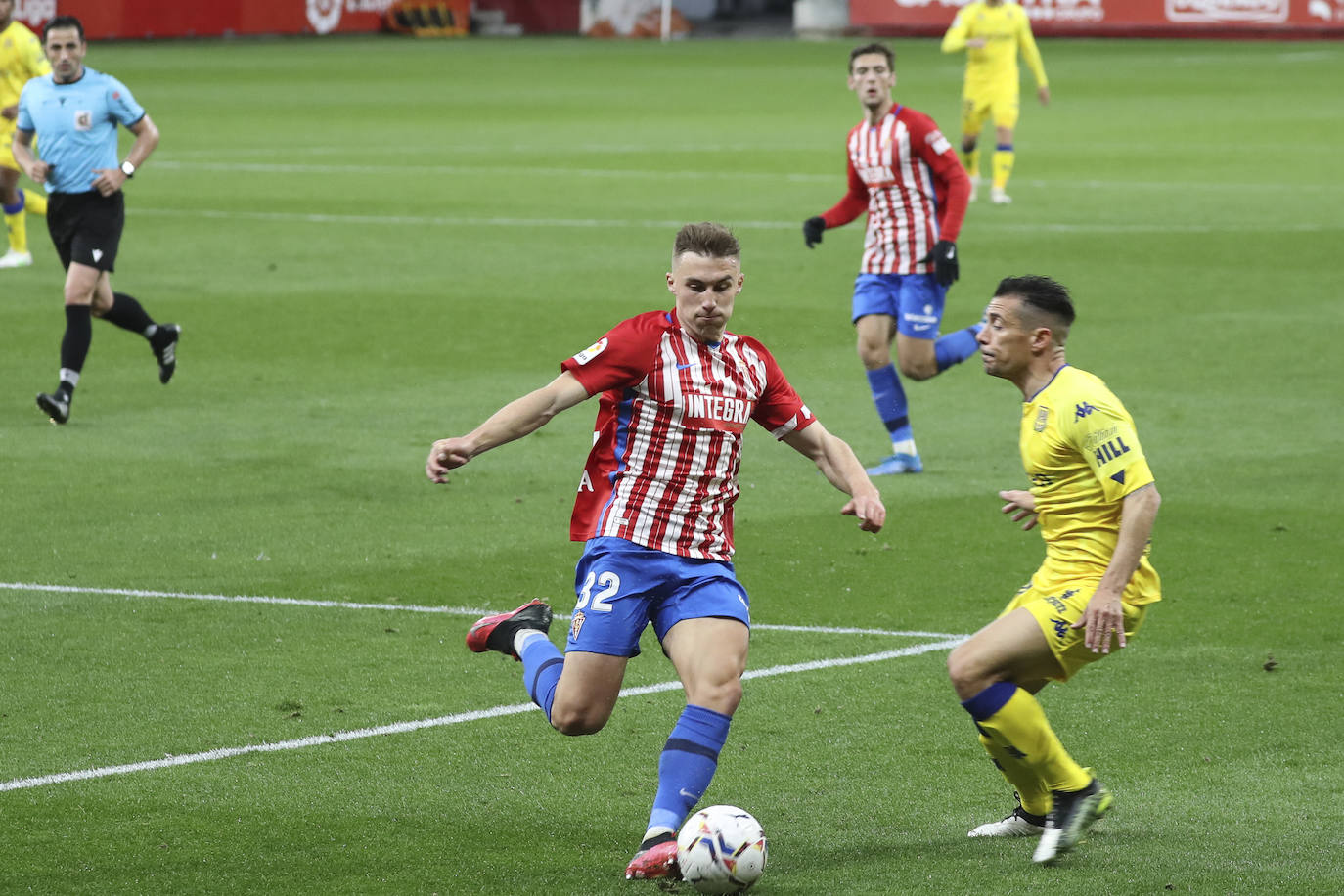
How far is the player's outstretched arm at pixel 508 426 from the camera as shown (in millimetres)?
5812

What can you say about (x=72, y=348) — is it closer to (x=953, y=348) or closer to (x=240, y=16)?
(x=953, y=348)

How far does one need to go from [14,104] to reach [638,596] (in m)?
13.4

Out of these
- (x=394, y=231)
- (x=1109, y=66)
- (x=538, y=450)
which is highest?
(x=538, y=450)

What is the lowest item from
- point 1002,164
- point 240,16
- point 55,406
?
point 240,16

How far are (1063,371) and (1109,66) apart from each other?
134 feet

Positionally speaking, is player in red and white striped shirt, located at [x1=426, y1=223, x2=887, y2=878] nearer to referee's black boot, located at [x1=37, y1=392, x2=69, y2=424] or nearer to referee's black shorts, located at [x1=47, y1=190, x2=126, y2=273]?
referee's black boot, located at [x1=37, y1=392, x2=69, y2=424]

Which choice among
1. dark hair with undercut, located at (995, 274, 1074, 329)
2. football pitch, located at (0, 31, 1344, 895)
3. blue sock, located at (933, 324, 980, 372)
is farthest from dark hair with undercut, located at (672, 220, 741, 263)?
blue sock, located at (933, 324, 980, 372)

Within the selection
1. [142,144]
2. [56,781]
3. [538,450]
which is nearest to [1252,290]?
[538,450]

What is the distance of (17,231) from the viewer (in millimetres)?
19078

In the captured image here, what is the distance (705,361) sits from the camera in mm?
6238

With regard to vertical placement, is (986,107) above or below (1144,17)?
above

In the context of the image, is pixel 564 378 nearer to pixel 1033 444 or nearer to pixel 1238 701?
pixel 1033 444

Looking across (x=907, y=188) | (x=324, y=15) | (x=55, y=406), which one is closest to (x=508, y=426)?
(x=907, y=188)

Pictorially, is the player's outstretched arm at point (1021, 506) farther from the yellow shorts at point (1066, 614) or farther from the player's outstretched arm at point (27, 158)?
the player's outstretched arm at point (27, 158)
